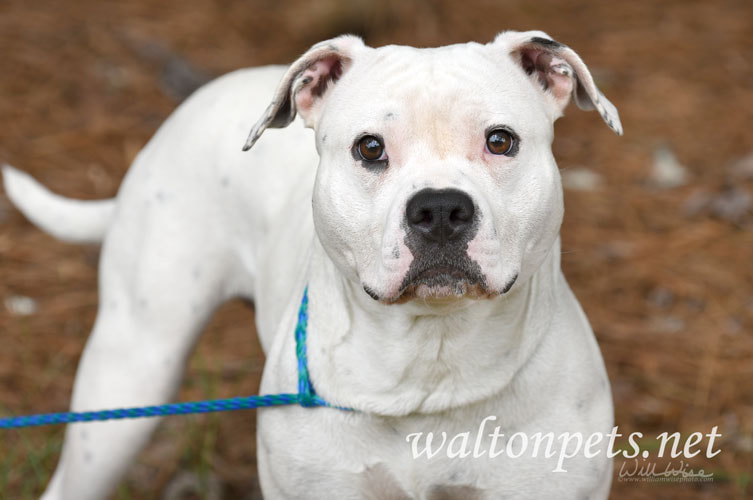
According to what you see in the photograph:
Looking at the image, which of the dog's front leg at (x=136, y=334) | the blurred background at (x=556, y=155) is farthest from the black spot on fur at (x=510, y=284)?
the blurred background at (x=556, y=155)

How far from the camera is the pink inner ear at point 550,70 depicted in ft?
9.16

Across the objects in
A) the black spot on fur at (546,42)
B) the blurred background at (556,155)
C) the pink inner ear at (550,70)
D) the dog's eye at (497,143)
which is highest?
the black spot on fur at (546,42)

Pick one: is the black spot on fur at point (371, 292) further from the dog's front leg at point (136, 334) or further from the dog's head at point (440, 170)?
the dog's front leg at point (136, 334)

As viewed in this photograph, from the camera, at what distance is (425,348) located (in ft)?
9.01

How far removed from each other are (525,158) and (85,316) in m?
3.27

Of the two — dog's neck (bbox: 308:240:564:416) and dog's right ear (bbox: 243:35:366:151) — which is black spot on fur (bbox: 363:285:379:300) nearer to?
dog's neck (bbox: 308:240:564:416)

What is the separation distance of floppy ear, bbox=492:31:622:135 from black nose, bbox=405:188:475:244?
54 centimetres

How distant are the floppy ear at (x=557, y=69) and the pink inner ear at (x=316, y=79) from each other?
18.1 inches

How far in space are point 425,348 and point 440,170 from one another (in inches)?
21.3

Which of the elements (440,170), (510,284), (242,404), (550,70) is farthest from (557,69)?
(242,404)

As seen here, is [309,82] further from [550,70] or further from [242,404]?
[242,404]

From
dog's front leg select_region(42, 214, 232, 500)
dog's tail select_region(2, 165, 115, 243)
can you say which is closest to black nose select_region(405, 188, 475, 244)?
dog's front leg select_region(42, 214, 232, 500)

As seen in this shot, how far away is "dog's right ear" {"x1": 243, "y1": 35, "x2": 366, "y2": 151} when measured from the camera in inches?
110

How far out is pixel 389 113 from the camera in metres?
2.54
